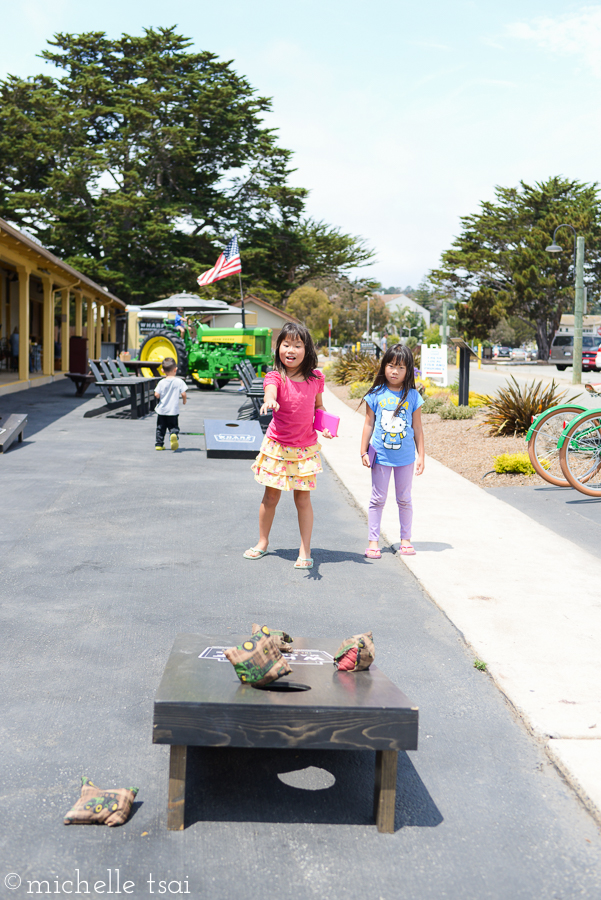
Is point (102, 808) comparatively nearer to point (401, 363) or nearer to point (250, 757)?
point (250, 757)

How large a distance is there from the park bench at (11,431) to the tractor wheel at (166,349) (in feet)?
32.8

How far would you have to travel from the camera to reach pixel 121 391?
18.0 m

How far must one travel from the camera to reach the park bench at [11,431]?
1100 centimetres

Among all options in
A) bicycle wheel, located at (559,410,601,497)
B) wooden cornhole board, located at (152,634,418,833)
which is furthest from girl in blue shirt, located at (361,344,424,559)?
wooden cornhole board, located at (152,634,418,833)

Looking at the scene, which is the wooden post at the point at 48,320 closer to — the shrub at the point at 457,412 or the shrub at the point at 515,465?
the shrub at the point at 457,412

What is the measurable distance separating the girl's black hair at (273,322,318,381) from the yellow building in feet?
36.0

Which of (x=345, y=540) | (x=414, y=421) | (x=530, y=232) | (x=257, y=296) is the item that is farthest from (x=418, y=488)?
(x=530, y=232)

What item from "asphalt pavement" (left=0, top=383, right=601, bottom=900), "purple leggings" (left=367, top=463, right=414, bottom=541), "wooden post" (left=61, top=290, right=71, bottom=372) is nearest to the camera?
"asphalt pavement" (left=0, top=383, right=601, bottom=900)

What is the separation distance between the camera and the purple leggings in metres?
6.14

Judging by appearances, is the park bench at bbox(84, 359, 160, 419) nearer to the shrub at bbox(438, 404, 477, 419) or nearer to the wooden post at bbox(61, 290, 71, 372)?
the shrub at bbox(438, 404, 477, 419)

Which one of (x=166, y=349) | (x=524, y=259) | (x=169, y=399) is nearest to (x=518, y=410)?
(x=169, y=399)

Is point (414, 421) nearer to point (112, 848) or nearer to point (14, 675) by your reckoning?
point (14, 675)

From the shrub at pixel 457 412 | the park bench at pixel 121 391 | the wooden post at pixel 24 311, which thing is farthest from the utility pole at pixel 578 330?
the wooden post at pixel 24 311

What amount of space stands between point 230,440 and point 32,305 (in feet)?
82.6
